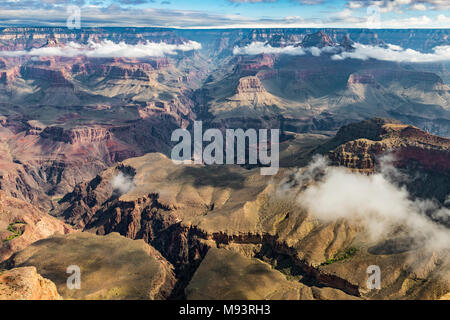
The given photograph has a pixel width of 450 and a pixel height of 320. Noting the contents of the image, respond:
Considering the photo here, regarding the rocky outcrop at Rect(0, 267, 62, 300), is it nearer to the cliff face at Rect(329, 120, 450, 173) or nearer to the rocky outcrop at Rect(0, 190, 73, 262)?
the rocky outcrop at Rect(0, 190, 73, 262)

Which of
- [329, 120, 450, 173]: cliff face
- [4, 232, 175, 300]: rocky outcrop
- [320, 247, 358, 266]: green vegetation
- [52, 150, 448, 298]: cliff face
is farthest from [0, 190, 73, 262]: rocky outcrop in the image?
[329, 120, 450, 173]: cliff face

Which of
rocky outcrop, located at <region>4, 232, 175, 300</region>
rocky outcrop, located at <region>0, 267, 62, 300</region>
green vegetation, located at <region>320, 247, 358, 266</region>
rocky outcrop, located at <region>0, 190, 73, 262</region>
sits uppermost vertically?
rocky outcrop, located at <region>0, 267, 62, 300</region>

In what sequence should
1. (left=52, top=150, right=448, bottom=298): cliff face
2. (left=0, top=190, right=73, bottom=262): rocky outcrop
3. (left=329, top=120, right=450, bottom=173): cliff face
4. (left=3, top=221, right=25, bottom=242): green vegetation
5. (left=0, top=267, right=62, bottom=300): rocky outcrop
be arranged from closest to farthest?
(left=0, top=267, right=62, bottom=300): rocky outcrop
(left=52, top=150, right=448, bottom=298): cliff face
(left=329, top=120, right=450, bottom=173): cliff face
(left=0, top=190, right=73, bottom=262): rocky outcrop
(left=3, top=221, right=25, bottom=242): green vegetation

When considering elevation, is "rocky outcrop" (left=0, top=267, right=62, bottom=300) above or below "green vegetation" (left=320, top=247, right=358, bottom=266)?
above

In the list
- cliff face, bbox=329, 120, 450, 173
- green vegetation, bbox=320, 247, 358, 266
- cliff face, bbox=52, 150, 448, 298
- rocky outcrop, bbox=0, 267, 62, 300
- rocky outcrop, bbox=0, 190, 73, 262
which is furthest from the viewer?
rocky outcrop, bbox=0, 190, 73, 262

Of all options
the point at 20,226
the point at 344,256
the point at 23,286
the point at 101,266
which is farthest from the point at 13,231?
the point at 344,256

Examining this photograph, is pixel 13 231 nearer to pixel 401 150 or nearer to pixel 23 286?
pixel 23 286

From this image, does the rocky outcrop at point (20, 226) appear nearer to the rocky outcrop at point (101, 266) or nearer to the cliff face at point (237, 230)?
the cliff face at point (237, 230)

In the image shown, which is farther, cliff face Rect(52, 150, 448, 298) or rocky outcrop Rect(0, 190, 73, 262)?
rocky outcrop Rect(0, 190, 73, 262)

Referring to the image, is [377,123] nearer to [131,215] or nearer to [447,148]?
[447,148]

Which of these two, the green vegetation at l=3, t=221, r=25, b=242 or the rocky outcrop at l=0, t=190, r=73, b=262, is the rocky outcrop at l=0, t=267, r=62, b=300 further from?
the green vegetation at l=3, t=221, r=25, b=242
